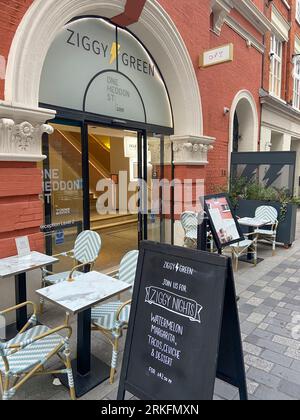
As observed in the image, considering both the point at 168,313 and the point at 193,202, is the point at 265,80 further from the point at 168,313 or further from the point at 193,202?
the point at 168,313

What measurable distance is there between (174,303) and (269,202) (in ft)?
17.9

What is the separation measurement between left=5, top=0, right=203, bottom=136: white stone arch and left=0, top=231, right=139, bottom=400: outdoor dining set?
2020mm

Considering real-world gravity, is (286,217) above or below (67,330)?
above

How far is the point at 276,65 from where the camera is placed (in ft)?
38.5

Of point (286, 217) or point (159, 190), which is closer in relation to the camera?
point (159, 190)

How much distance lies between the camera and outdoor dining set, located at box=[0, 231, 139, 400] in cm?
208

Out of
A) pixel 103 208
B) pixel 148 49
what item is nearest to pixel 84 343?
pixel 148 49

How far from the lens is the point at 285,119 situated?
12.2 metres

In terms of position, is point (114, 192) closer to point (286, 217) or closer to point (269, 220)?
point (269, 220)

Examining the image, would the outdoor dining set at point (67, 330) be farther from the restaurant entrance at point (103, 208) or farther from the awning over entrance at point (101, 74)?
the awning over entrance at point (101, 74)

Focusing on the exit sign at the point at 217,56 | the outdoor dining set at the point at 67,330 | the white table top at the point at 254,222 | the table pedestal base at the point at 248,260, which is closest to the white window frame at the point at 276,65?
the exit sign at the point at 217,56

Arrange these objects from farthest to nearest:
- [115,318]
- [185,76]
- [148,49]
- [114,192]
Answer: [114,192] → [185,76] → [148,49] → [115,318]
